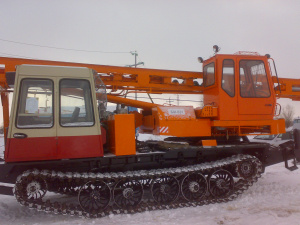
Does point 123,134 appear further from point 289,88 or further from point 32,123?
point 289,88

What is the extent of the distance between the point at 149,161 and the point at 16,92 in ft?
11.7

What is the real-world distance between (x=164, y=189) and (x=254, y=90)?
3.70 m

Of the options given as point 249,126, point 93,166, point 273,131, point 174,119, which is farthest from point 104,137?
point 273,131

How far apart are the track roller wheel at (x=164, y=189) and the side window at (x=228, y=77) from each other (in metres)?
2.83

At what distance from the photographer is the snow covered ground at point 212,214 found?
6625mm

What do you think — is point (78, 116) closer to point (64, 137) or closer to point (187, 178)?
point (64, 137)

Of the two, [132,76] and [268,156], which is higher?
[132,76]

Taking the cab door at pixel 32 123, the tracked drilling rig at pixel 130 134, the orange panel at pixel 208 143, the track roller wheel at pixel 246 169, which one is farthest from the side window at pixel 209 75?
the cab door at pixel 32 123

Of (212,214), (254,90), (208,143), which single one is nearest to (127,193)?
(212,214)

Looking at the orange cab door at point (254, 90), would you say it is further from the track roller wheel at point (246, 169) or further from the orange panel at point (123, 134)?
the orange panel at point (123, 134)

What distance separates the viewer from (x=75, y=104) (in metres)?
6.95

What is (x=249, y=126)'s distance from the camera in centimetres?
870

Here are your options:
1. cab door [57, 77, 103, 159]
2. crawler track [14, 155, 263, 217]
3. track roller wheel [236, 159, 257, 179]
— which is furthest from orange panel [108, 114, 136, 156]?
track roller wheel [236, 159, 257, 179]

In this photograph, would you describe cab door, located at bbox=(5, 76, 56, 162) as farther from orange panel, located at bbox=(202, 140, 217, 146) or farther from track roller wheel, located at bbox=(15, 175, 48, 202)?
orange panel, located at bbox=(202, 140, 217, 146)
